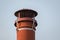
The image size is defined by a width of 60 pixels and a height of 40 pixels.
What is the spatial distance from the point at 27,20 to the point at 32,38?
1190mm

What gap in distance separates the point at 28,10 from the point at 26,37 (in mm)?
1768

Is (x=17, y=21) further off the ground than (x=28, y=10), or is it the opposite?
(x=28, y=10)

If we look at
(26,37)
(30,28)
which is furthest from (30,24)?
(26,37)

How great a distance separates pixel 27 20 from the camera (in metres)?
8.74

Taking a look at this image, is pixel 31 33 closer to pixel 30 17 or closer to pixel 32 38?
pixel 32 38

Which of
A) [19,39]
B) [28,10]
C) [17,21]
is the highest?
[28,10]

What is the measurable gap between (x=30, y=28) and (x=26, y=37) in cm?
64

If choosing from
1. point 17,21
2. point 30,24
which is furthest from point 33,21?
point 17,21

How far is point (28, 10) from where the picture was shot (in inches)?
352

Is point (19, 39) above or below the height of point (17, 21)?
below

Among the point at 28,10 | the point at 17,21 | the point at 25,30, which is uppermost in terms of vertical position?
the point at 28,10

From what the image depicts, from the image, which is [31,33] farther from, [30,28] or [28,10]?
[28,10]

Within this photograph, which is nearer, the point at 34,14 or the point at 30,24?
the point at 30,24

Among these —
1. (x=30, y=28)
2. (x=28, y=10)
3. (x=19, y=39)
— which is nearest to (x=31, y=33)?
Answer: (x=30, y=28)
